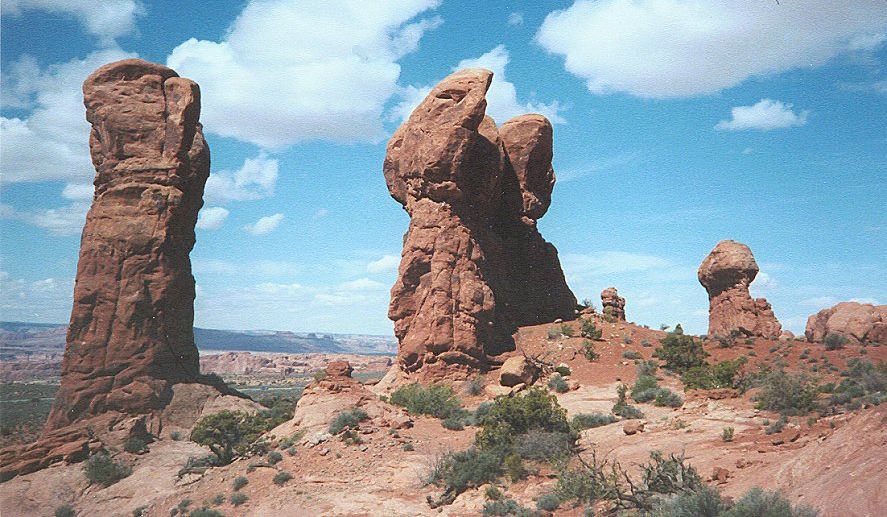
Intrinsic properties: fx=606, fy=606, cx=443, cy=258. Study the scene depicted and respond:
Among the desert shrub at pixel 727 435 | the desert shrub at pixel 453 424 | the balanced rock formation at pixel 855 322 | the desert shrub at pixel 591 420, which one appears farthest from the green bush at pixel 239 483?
the balanced rock formation at pixel 855 322

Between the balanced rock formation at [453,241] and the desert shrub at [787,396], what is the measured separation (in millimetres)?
11801

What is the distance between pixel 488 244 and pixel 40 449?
19.5 m

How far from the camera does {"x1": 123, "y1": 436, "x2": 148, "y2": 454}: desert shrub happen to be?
79.2 ft

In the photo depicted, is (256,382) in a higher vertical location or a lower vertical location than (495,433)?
lower

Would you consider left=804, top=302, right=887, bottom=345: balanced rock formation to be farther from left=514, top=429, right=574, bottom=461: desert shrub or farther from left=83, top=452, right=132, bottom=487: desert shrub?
left=83, top=452, right=132, bottom=487: desert shrub

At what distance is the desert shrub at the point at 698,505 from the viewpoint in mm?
7910

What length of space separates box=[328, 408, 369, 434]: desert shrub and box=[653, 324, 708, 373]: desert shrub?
517 inches

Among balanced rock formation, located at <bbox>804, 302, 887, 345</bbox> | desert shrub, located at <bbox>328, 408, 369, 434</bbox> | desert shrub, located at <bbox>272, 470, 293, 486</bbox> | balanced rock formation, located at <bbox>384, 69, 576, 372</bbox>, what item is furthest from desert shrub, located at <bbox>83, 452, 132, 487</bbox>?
balanced rock formation, located at <bbox>804, 302, 887, 345</bbox>

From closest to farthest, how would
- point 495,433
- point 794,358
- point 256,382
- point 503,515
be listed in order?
point 503,515
point 495,433
point 794,358
point 256,382

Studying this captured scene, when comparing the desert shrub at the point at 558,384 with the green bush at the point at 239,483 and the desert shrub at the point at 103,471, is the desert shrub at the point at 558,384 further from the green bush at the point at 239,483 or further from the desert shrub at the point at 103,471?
the desert shrub at the point at 103,471

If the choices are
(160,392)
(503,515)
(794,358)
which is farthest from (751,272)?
(160,392)

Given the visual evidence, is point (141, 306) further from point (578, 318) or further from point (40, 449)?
point (578, 318)

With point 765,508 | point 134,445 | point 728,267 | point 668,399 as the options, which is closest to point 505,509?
point 765,508

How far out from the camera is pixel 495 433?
15.5m
